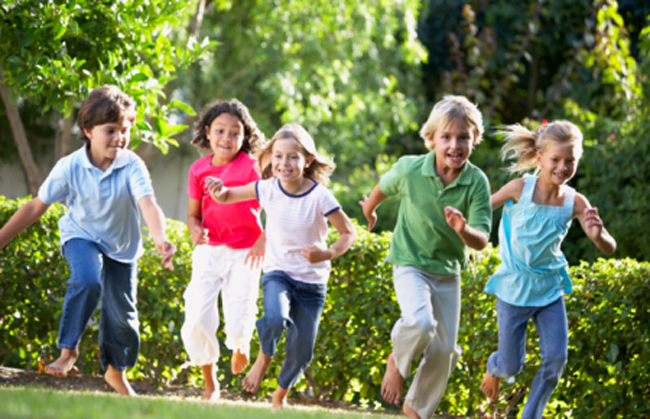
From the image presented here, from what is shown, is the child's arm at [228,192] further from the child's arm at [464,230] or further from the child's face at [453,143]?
the child's arm at [464,230]

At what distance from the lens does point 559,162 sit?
4.52 metres

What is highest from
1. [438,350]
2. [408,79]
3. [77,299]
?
[408,79]

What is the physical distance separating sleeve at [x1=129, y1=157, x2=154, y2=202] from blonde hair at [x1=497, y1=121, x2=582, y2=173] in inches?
86.9

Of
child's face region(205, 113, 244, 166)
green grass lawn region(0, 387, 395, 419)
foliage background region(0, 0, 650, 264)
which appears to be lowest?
green grass lawn region(0, 387, 395, 419)

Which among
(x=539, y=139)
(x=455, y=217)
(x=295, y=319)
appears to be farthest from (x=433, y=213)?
(x=295, y=319)

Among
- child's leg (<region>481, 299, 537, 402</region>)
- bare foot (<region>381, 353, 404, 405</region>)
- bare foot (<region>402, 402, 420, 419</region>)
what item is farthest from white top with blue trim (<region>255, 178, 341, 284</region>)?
child's leg (<region>481, 299, 537, 402</region>)

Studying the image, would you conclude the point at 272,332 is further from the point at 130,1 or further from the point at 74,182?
the point at 130,1

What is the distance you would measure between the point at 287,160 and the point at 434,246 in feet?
3.44

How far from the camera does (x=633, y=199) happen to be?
7.67m

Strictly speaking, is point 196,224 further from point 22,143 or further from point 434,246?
point 22,143

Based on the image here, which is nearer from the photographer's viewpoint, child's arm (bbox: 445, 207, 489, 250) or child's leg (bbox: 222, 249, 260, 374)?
child's arm (bbox: 445, 207, 489, 250)

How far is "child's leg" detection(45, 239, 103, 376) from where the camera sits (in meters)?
4.10

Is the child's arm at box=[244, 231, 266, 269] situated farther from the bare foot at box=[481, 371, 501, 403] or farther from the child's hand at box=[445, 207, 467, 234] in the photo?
the bare foot at box=[481, 371, 501, 403]

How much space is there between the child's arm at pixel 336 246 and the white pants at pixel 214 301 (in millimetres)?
663
